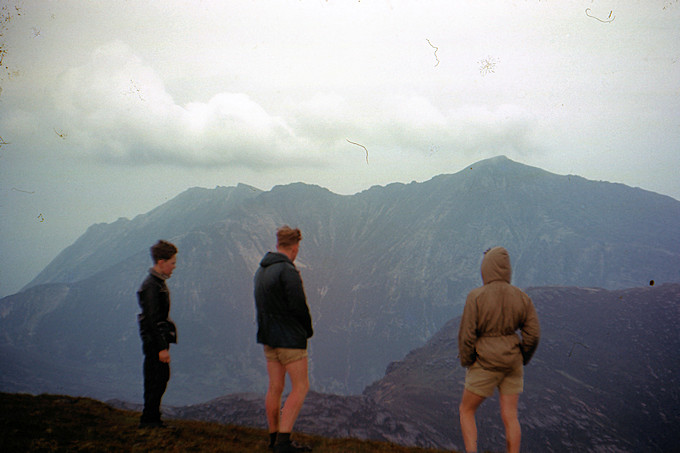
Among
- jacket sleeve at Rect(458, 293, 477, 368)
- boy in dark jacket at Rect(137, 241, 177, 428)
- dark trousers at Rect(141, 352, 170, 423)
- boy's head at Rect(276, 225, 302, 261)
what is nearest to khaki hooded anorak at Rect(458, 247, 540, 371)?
jacket sleeve at Rect(458, 293, 477, 368)

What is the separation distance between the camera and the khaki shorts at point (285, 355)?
5199 mm

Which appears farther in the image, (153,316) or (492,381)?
(153,316)

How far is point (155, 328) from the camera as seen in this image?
621 centimetres

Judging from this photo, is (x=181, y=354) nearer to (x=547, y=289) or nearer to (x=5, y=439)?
(x=547, y=289)

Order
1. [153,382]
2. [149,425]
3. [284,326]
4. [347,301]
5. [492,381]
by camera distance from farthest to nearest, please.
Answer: [347,301]
[149,425]
[153,382]
[284,326]
[492,381]

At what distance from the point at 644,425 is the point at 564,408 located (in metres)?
8.42

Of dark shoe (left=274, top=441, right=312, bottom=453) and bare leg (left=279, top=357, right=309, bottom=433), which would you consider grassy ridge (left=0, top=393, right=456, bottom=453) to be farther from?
bare leg (left=279, top=357, right=309, bottom=433)

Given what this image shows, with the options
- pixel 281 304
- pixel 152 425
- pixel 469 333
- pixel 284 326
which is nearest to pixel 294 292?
pixel 281 304

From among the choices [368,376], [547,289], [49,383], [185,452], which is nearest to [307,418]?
[185,452]

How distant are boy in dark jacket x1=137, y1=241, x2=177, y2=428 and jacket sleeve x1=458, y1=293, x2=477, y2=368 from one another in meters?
4.50

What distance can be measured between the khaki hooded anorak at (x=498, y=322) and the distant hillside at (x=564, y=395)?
28.7 meters

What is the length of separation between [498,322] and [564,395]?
59.6m

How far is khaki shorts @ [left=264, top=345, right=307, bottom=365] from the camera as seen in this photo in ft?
17.1

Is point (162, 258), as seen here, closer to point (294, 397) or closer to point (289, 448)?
point (294, 397)
